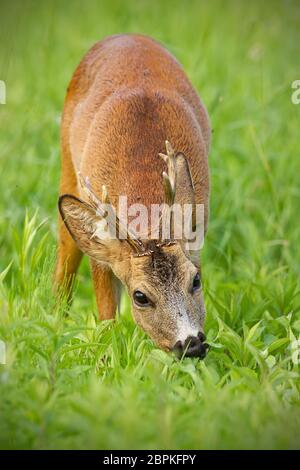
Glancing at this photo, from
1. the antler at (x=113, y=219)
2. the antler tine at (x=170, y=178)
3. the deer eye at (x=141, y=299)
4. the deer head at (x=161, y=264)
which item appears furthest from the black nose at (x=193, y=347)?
the antler tine at (x=170, y=178)

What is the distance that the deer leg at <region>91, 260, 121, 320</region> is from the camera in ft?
16.5

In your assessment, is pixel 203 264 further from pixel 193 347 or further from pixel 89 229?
pixel 193 347

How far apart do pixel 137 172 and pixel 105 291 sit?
2.16 feet

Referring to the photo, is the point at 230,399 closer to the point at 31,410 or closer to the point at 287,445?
the point at 287,445

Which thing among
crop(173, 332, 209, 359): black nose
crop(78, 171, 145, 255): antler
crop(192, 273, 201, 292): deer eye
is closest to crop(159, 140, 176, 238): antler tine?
crop(78, 171, 145, 255): antler

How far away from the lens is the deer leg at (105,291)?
5.02 metres

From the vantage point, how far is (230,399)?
3.92 meters

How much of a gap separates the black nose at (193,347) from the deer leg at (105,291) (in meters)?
0.85

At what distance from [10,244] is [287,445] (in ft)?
10.1

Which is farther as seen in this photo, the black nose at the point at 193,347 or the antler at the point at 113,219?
the antler at the point at 113,219

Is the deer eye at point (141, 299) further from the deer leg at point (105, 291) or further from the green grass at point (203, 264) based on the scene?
the deer leg at point (105, 291)

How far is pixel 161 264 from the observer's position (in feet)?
14.3

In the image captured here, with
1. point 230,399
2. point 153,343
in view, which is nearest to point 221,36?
point 153,343

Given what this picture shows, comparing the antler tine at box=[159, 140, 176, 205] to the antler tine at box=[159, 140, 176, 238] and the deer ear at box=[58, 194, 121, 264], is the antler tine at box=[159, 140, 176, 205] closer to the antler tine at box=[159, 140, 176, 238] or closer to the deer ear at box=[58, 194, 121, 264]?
the antler tine at box=[159, 140, 176, 238]
